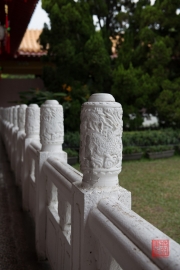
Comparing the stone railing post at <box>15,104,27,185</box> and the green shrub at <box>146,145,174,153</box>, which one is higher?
the stone railing post at <box>15,104,27,185</box>

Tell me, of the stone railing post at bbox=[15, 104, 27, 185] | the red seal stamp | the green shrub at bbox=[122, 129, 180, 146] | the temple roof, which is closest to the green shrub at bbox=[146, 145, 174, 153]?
the green shrub at bbox=[122, 129, 180, 146]

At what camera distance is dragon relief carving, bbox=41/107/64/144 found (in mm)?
2227

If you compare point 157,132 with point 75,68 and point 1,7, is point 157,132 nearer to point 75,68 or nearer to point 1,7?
point 75,68

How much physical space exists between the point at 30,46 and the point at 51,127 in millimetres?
8739

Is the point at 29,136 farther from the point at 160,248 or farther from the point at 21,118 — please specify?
the point at 160,248

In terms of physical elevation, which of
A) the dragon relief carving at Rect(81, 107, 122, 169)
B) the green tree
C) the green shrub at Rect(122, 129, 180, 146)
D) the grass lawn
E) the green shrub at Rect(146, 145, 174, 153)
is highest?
the green tree

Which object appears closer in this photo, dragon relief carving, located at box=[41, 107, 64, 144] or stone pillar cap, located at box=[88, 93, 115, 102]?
stone pillar cap, located at box=[88, 93, 115, 102]

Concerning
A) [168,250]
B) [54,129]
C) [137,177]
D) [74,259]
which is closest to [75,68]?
[137,177]

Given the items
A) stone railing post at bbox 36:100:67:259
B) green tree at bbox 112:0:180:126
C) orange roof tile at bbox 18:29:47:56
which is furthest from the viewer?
orange roof tile at bbox 18:29:47:56

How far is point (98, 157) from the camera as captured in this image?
1.24m

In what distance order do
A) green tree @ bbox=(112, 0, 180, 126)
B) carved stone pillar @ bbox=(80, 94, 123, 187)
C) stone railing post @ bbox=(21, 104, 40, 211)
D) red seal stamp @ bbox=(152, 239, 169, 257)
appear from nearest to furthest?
red seal stamp @ bbox=(152, 239, 169, 257), carved stone pillar @ bbox=(80, 94, 123, 187), stone railing post @ bbox=(21, 104, 40, 211), green tree @ bbox=(112, 0, 180, 126)

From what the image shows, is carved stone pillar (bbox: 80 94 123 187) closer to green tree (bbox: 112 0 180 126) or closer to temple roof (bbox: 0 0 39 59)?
temple roof (bbox: 0 0 39 59)

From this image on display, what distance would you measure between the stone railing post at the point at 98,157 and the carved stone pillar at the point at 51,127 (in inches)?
37.4

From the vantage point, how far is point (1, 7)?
19.2ft
